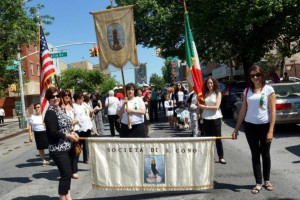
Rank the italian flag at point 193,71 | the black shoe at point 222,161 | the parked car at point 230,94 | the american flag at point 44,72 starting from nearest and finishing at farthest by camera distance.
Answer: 1. the black shoe at point 222,161
2. the italian flag at point 193,71
3. the american flag at point 44,72
4. the parked car at point 230,94

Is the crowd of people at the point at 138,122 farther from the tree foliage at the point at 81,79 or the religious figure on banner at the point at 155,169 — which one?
the tree foliage at the point at 81,79

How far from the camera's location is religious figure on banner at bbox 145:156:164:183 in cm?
562

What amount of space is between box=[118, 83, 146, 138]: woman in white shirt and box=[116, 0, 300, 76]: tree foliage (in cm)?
1107

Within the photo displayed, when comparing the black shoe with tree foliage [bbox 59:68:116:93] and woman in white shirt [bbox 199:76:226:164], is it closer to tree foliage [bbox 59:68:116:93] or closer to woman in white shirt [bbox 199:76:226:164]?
woman in white shirt [bbox 199:76:226:164]

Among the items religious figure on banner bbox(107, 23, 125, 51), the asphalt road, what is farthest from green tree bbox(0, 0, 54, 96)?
religious figure on banner bbox(107, 23, 125, 51)

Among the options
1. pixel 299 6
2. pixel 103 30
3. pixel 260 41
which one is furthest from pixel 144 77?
pixel 103 30

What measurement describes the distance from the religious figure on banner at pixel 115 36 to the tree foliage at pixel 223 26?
1071 cm

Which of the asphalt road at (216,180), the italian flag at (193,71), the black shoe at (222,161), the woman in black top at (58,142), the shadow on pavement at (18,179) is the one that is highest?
the italian flag at (193,71)

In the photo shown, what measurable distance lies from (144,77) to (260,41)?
6208 millimetres

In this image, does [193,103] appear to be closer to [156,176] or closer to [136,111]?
[136,111]

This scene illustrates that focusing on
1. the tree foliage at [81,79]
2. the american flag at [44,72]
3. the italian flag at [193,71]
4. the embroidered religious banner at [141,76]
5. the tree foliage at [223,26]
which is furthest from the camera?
the tree foliage at [81,79]

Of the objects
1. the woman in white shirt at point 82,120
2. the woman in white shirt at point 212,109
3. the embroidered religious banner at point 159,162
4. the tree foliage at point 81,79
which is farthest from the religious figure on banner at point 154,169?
the tree foliage at point 81,79

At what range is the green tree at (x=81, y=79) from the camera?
221ft

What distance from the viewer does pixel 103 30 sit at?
24.0ft
